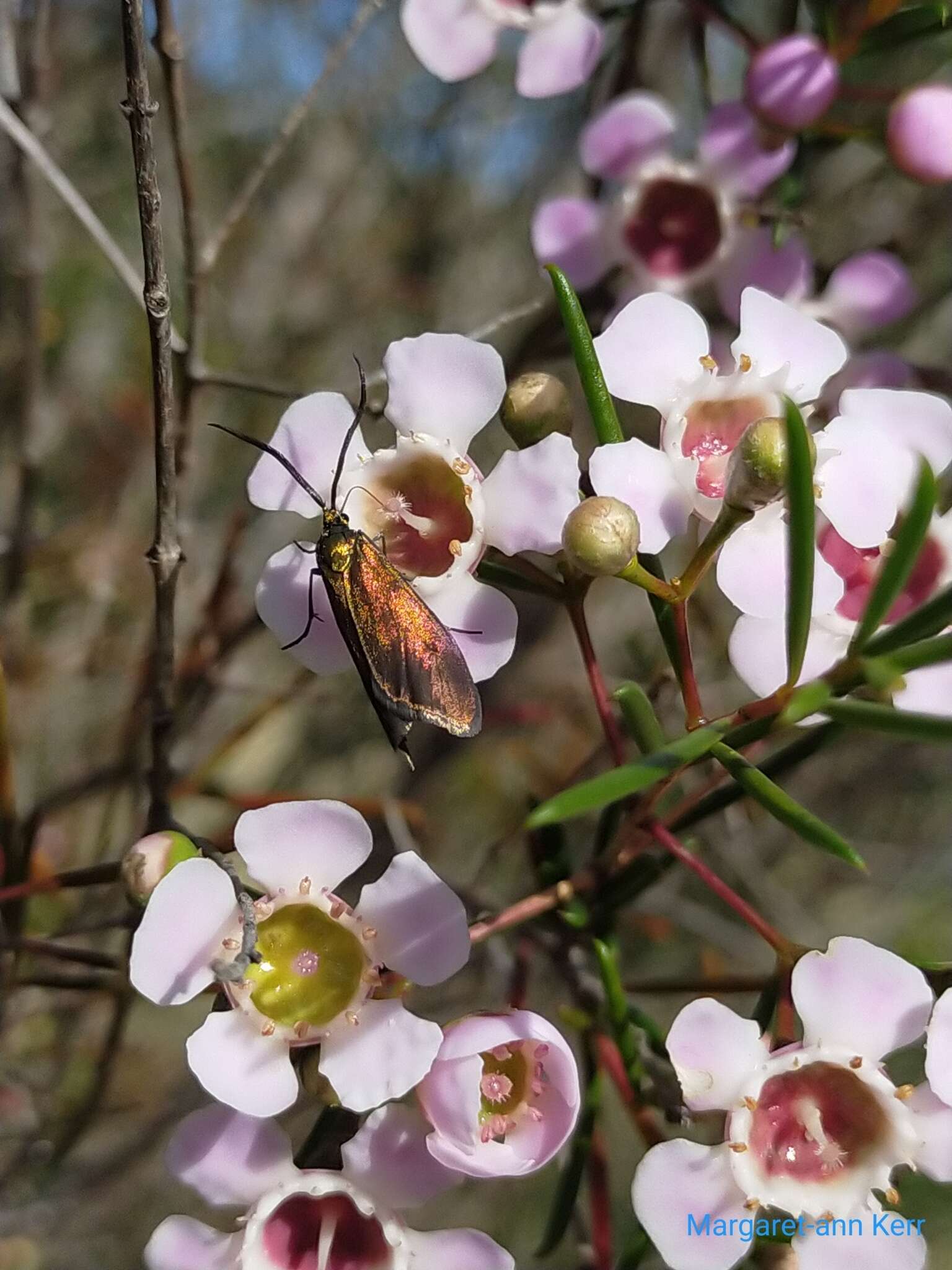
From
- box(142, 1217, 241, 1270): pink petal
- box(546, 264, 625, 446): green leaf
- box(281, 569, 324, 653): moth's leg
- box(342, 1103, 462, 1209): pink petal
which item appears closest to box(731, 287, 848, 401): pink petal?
box(546, 264, 625, 446): green leaf

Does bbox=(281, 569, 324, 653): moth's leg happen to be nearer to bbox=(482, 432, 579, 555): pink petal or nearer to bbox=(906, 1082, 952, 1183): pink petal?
bbox=(482, 432, 579, 555): pink petal

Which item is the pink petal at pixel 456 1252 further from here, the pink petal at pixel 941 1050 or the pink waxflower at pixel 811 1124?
the pink petal at pixel 941 1050

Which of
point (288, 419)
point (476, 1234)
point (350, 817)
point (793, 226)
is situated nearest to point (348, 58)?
point (793, 226)

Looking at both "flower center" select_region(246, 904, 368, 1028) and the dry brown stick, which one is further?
"flower center" select_region(246, 904, 368, 1028)

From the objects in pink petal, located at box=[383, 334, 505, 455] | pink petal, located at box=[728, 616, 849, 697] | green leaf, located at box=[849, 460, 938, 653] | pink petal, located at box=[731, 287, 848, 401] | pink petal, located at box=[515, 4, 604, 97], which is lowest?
pink petal, located at box=[728, 616, 849, 697]


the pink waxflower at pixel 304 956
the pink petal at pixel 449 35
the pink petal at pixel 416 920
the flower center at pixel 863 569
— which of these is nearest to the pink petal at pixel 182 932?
the pink waxflower at pixel 304 956

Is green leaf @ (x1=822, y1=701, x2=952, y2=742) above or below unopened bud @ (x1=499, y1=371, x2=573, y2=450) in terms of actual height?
below

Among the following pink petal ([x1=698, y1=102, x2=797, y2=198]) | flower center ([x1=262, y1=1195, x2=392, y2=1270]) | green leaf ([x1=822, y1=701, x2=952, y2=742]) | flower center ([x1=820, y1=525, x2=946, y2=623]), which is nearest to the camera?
green leaf ([x1=822, y1=701, x2=952, y2=742])
